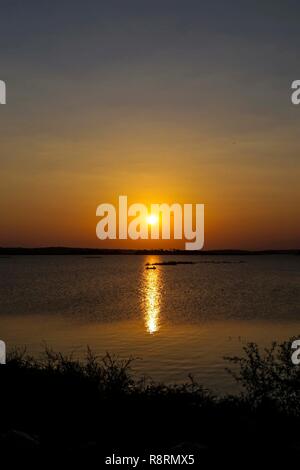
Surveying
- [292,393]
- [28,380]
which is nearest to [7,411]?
[28,380]

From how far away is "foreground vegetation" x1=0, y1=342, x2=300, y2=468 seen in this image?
364 inches

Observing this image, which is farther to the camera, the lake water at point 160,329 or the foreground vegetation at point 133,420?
the lake water at point 160,329

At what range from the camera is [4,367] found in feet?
52.6

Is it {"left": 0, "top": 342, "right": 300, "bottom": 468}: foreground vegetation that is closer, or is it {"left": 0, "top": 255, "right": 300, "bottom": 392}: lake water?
{"left": 0, "top": 342, "right": 300, "bottom": 468}: foreground vegetation

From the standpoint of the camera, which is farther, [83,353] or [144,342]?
[144,342]

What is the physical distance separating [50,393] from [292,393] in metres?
5.41

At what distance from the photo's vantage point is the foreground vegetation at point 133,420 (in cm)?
926

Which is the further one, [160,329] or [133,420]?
[160,329]

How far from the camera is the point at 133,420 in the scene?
10.8 meters

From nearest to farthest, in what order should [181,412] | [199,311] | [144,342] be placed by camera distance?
[181,412], [144,342], [199,311]
